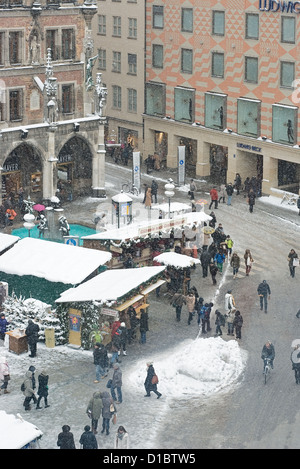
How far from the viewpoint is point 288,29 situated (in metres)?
65.2

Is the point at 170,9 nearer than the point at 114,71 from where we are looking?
Yes

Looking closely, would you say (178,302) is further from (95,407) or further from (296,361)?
(95,407)

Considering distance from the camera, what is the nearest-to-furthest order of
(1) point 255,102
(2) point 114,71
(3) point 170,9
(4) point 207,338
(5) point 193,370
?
(5) point 193,370, (4) point 207,338, (1) point 255,102, (3) point 170,9, (2) point 114,71

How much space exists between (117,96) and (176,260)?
39.0 metres

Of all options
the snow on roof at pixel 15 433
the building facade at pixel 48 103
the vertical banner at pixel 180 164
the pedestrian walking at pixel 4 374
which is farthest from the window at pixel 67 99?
the snow on roof at pixel 15 433

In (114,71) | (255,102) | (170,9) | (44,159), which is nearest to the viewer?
(44,159)

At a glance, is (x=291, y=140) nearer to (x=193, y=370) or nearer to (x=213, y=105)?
(x=213, y=105)

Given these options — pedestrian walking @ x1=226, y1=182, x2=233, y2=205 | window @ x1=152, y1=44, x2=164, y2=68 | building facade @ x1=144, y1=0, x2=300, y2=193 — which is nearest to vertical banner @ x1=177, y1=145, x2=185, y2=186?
building facade @ x1=144, y1=0, x2=300, y2=193

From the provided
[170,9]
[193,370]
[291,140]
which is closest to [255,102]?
[291,140]

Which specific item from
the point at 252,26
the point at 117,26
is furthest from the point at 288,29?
the point at 117,26

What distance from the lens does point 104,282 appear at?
137ft

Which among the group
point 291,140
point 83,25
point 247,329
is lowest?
point 247,329

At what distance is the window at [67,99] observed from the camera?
214ft

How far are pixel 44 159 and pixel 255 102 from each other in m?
15.3
